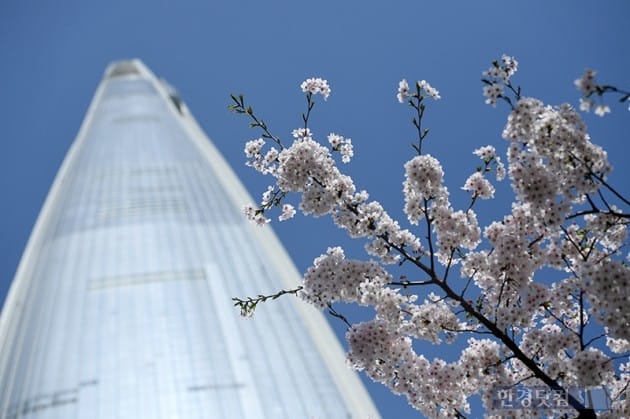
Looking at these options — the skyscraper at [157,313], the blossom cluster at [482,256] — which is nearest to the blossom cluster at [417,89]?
the blossom cluster at [482,256]

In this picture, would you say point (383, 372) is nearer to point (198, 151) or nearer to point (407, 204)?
point (407, 204)

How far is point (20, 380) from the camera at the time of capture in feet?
86.5

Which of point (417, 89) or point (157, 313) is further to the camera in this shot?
point (157, 313)

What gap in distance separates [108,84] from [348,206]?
192 feet

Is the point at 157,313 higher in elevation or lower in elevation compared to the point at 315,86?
higher

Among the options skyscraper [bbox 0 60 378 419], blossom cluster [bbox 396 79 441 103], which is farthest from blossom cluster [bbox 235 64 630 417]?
skyscraper [bbox 0 60 378 419]

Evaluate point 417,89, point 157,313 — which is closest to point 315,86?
point 417,89

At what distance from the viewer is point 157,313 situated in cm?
2888

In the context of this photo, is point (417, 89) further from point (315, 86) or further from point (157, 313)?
point (157, 313)

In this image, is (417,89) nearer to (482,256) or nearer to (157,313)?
(482,256)

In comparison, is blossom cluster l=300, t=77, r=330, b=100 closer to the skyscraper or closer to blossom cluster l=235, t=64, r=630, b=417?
blossom cluster l=235, t=64, r=630, b=417

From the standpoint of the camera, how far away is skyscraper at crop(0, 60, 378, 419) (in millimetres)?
25000

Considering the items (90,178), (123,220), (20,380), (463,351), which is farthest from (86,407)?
(463,351)

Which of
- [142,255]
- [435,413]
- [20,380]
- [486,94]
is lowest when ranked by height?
[435,413]
